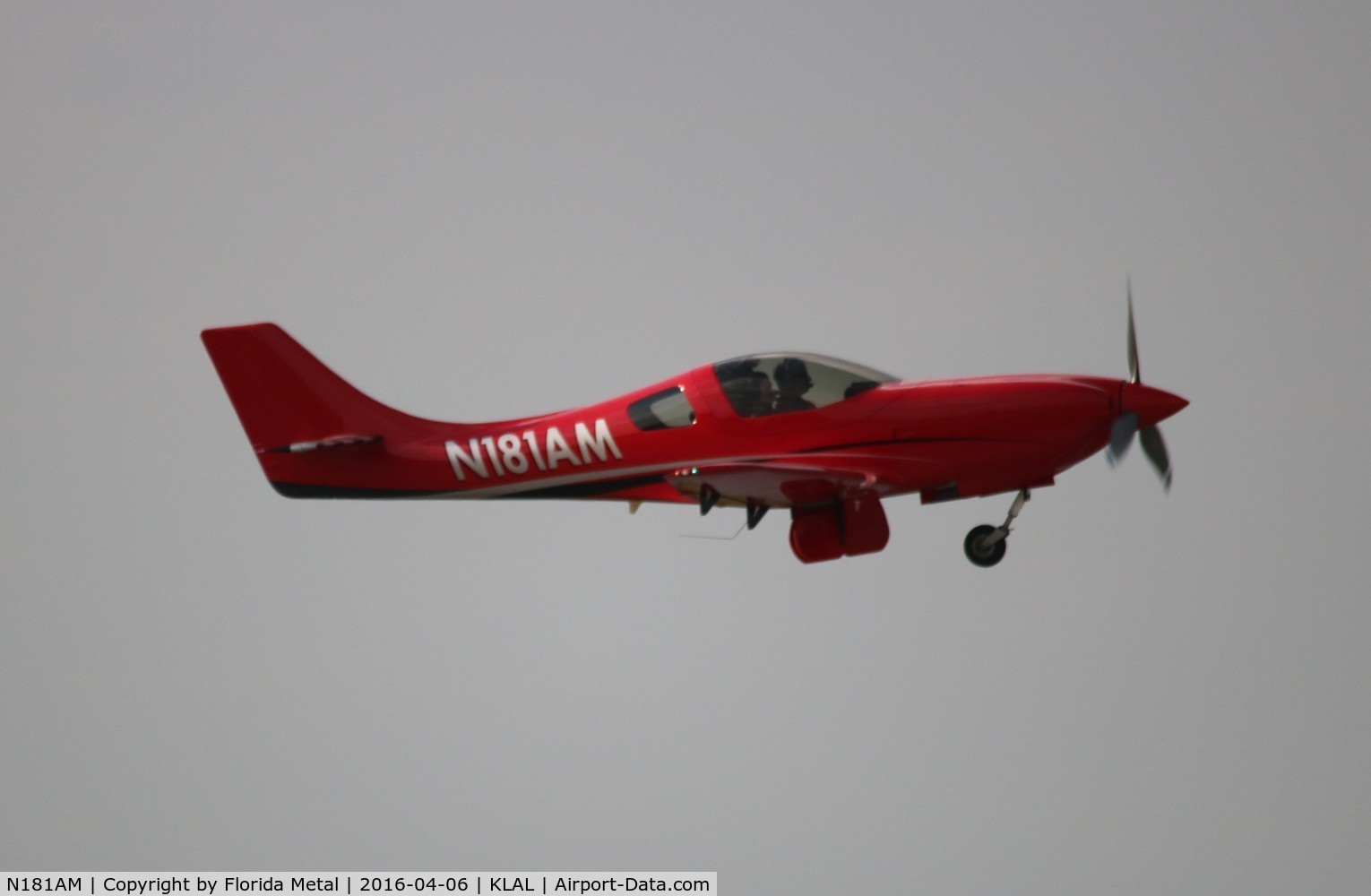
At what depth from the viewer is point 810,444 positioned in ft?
72.9

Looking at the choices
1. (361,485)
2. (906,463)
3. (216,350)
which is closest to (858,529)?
(906,463)

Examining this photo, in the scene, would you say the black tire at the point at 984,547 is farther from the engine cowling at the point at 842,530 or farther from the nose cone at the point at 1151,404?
the nose cone at the point at 1151,404

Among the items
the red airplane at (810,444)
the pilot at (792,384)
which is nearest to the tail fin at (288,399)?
the red airplane at (810,444)

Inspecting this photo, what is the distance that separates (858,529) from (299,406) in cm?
696

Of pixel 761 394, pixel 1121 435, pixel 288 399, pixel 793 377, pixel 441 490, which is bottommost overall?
pixel 1121 435

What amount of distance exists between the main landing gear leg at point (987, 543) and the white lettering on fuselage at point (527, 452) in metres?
4.05

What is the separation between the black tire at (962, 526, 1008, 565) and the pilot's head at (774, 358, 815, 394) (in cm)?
251

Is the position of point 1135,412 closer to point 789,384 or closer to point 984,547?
point 984,547

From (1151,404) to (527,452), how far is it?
7.02 metres

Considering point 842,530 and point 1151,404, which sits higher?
point 1151,404

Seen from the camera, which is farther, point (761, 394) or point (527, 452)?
point (527, 452)

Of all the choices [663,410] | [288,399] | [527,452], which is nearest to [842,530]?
[663,410]

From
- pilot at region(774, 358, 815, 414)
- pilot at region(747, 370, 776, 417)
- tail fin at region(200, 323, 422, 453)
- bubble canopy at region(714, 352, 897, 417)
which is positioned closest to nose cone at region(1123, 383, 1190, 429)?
bubble canopy at region(714, 352, 897, 417)

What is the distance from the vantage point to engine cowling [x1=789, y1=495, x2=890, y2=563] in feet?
73.1
